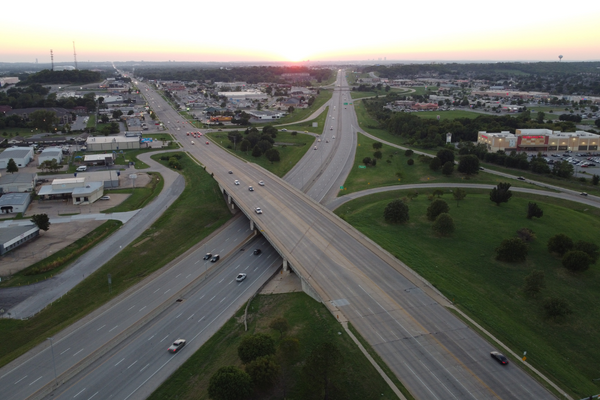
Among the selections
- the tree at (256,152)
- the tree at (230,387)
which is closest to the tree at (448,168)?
the tree at (256,152)

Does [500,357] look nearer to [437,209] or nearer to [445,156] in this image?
[437,209]

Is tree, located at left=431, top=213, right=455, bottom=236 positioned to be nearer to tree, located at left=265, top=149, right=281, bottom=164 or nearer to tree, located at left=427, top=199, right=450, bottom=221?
tree, located at left=427, top=199, right=450, bottom=221

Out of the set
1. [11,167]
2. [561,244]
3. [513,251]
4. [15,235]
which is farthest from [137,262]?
[561,244]

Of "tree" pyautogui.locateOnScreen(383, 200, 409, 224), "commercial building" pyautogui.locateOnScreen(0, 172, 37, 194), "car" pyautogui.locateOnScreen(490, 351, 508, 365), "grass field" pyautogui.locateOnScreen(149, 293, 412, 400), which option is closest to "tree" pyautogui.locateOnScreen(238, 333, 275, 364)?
"grass field" pyautogui.locateOnScreen(149, 293, 412, 400)

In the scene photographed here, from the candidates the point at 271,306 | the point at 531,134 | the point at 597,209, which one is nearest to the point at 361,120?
the point at 531,134

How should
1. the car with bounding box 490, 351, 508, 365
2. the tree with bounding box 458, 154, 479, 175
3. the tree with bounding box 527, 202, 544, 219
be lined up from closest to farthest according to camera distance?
1. the car with bounding box 490, 351, 508, 365
2. the tree with bounding box 527, 202, 544, 219
3. the tree with bounding box 458, 154, 479, 175

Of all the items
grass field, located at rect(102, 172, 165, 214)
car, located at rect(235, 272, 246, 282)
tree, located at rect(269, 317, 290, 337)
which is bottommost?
car, located at rect(235, 272, 246, 282)
